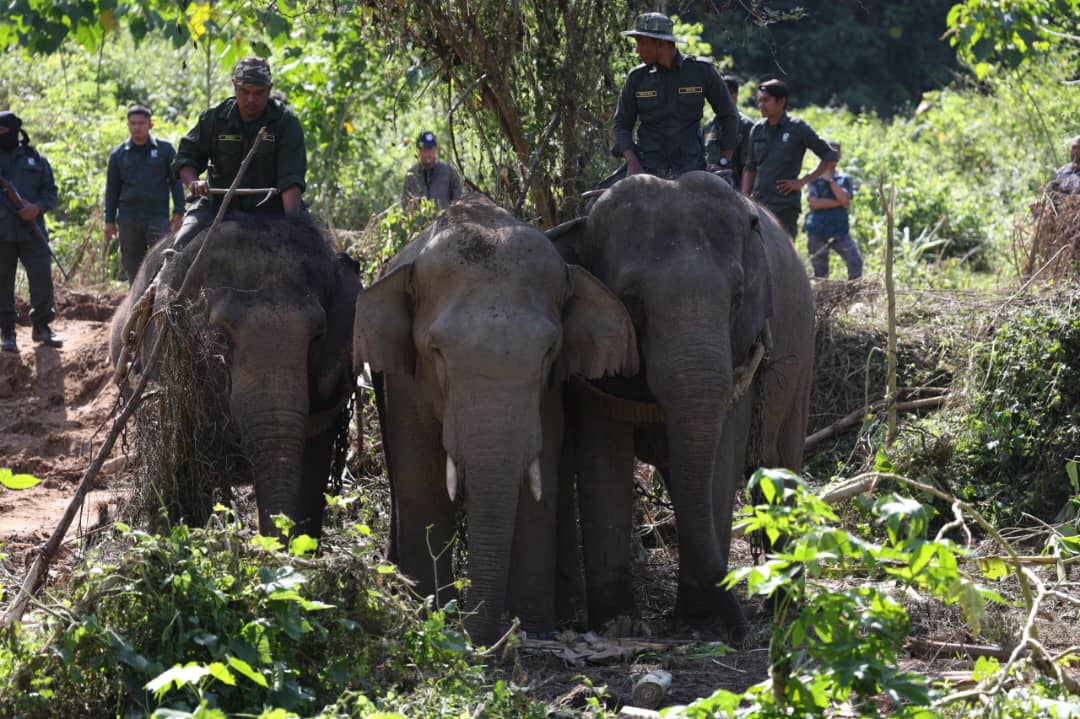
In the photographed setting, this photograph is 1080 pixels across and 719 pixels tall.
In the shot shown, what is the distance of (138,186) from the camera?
14328 mm

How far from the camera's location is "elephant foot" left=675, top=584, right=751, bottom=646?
7.46m

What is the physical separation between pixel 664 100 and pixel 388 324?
96.4 inches

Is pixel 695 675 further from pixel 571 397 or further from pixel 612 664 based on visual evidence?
pixel 571 397

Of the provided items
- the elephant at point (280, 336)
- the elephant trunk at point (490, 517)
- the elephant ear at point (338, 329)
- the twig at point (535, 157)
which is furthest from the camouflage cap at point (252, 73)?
the elephant trunk at point (490, 517)

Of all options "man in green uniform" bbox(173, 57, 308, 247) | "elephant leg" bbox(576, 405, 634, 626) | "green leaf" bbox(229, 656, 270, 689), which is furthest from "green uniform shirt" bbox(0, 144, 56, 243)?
"green leaf" bbox(229, 656, 270, 689)

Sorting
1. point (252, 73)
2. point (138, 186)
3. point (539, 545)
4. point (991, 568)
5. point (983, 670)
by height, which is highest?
point (252, 73)

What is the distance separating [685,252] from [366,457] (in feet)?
9.16

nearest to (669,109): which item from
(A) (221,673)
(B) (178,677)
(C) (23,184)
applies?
→ (A) (221,673)

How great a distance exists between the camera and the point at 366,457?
963 centimetres

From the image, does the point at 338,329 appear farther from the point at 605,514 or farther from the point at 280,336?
the point at 605,514

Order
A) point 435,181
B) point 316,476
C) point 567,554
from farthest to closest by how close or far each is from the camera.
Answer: point 435,181, point 316,476, point 567,554

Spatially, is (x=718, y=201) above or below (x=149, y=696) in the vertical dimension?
above

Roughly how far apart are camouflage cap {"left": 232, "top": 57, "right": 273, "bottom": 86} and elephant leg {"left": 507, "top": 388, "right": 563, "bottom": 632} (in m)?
2.48

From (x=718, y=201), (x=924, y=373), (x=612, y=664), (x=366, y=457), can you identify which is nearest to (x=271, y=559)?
(x=612, y=664)
